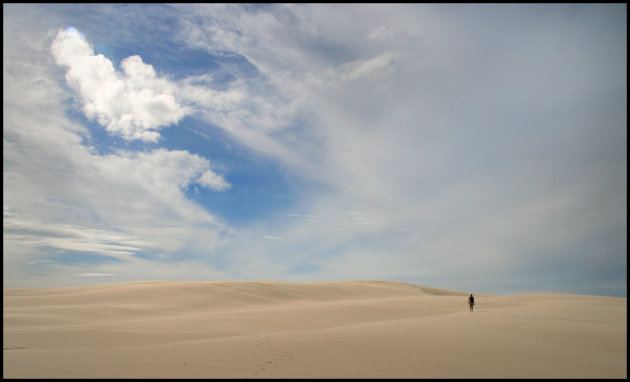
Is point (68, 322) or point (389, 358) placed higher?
point (389, 358)

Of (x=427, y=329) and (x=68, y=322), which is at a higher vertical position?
(x=427, y=329)

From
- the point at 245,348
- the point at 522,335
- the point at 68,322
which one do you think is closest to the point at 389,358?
the point at 245,348

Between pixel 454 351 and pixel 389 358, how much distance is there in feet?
6.29

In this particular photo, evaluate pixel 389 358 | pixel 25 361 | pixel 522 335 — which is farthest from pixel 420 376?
pixel 25 361

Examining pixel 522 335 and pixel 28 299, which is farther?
pixel 28 299

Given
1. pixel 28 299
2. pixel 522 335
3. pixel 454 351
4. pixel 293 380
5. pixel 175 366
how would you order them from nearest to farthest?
pixel 293 380 < pixel 175 366 < pixel 454 351 < pixel 522 335 < pixel 28 299

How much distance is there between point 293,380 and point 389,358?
2714 millimetres

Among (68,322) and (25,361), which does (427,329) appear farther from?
(68,322)

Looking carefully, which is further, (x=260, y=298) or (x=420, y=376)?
(x=260, y=298)

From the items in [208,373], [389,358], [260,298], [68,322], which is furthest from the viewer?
[260,298]

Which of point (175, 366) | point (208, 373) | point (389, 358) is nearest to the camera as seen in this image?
point (208, 373)

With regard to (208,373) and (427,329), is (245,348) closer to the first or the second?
(208,373)

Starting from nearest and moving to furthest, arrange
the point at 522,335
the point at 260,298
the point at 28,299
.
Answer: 1. the point at 522,335
2. the point at 28,299
3. the point at 260,298

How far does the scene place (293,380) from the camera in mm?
6055
